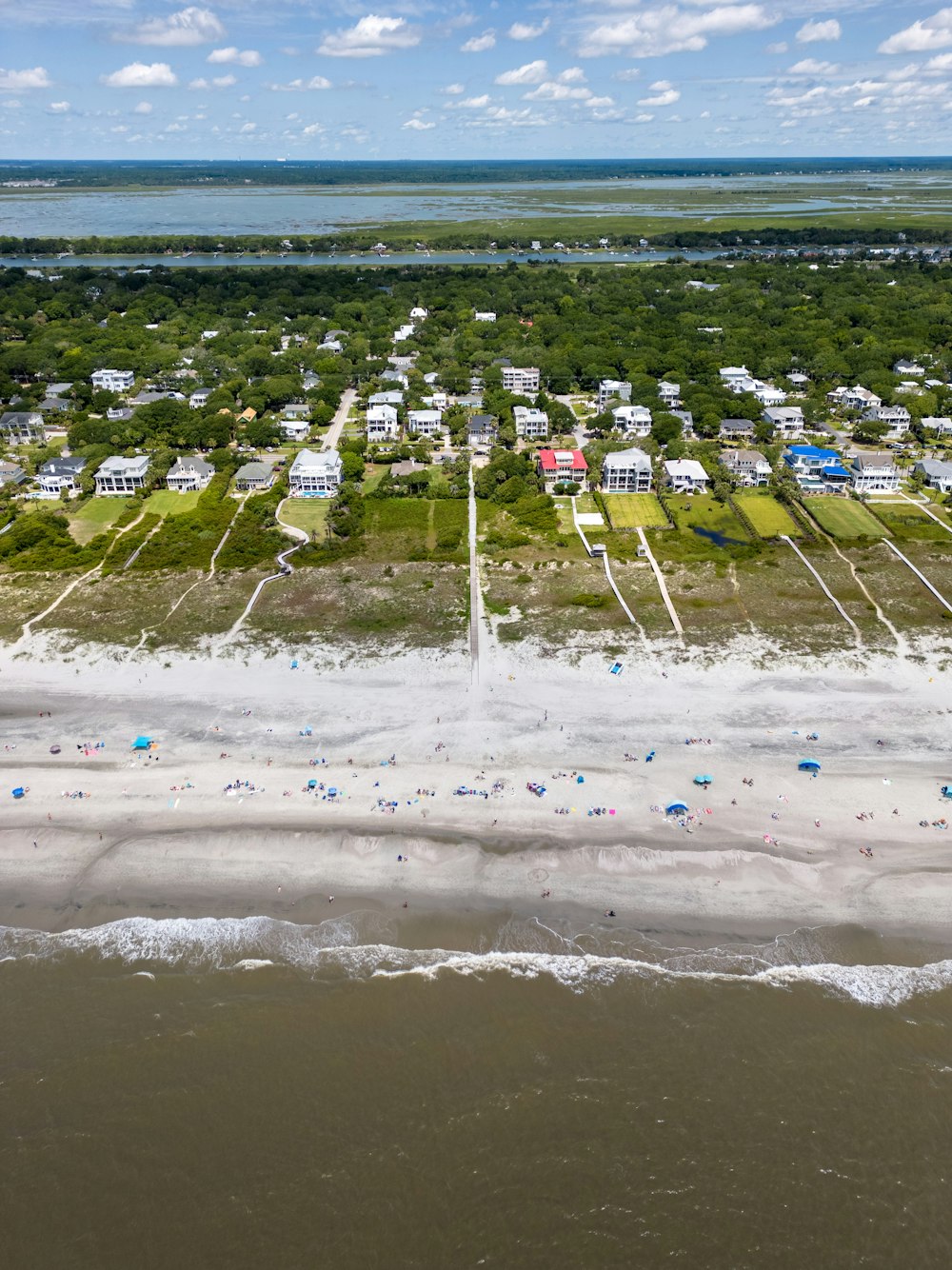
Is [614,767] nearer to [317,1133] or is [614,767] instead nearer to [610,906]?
[610,906]

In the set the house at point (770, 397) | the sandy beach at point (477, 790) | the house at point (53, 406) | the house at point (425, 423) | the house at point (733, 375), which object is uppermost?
the house at point (733, 375)

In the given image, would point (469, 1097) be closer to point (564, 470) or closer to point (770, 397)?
point (564, 470)

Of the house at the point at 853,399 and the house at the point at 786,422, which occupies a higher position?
the house at the point at 853,399

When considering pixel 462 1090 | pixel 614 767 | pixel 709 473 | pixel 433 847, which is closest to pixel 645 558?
pixel 709 473

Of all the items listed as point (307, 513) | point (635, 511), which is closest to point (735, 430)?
point (635, 511)

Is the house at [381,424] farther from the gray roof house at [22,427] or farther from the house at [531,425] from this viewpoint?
the gray roof house at [22,427]

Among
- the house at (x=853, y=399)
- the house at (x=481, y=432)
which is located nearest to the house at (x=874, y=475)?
the house at (x=853, y=399)

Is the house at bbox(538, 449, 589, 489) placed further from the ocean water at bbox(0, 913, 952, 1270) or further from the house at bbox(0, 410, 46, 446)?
the house at bbox(0, 410, 46, 446)
